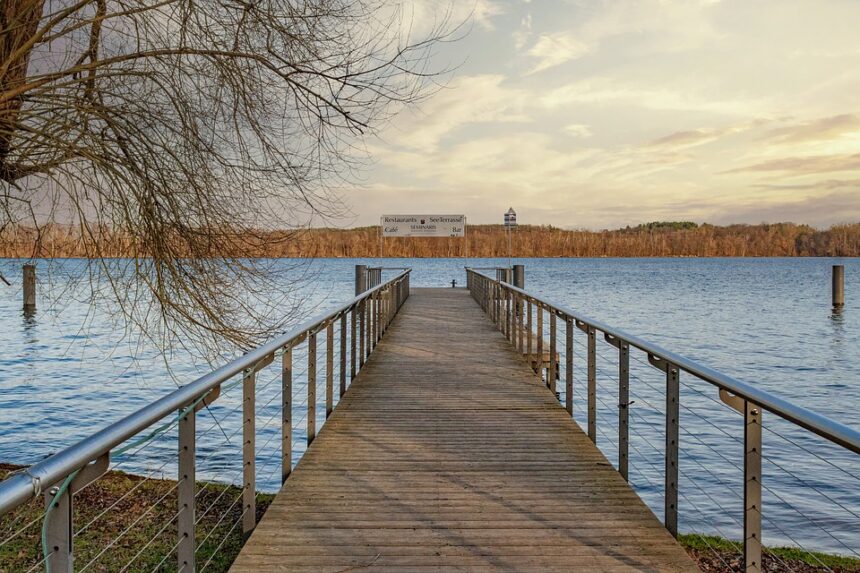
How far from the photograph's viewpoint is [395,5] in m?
5.98

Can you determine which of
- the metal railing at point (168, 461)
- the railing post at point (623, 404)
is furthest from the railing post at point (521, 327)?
the railing post at point (623, 404)

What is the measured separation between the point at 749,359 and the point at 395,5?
16980 mm

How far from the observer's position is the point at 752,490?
111 inches

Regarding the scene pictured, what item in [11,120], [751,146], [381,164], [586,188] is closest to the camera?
[11,120]

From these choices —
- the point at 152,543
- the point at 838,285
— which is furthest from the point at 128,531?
the point at 838,285

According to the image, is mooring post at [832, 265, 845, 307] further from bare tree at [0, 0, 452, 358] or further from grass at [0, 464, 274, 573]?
grass at [0, 464, 274, 573]

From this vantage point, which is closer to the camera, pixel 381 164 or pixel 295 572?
pixel 295 572

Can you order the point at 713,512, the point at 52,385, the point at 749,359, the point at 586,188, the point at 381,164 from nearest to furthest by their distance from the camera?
1. the point at 381,164
2. the point at 713,512
3. the point at 52,385
4. the point at 749,359
5. the point at 586,188

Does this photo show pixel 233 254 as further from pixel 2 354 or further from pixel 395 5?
pixel 2 354

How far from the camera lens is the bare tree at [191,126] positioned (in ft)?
17.2

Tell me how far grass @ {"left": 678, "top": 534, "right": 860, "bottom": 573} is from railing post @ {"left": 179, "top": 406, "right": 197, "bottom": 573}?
323 centimetres

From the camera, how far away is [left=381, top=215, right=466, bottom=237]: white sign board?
24.5m

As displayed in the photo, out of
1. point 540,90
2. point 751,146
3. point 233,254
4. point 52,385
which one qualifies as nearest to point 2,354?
point 52,385

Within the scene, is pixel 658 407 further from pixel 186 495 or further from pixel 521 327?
pixel 186 495
